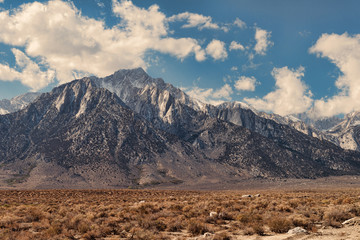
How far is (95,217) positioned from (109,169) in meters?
187

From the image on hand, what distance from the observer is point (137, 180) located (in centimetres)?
19362

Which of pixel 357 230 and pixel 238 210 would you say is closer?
pixel 357 230

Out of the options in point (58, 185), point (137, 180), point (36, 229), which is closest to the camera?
→ point (36, 229)

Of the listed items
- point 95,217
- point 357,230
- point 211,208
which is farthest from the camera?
point 211,208

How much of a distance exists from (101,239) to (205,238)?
6.13 m

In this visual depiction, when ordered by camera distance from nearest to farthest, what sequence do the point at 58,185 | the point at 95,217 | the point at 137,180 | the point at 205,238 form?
the point at 205,238
the point at 95,217
the point at 58,185
the point at 137,180

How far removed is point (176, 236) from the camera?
15.1m

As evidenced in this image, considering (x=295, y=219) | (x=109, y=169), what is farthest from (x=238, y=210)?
(x=109, y=169)

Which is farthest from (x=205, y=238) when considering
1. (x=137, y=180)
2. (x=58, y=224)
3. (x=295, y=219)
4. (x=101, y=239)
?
(x=137, y=180)

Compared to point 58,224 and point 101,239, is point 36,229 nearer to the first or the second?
point 58,224

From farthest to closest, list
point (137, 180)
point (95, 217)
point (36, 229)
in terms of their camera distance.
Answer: point (137, 180) → point (95, 217) → point (36, 229)

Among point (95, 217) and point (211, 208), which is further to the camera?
point (211, 208)

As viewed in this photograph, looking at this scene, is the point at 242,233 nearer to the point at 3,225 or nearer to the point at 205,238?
the point at 205,238

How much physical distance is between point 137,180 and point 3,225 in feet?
599
